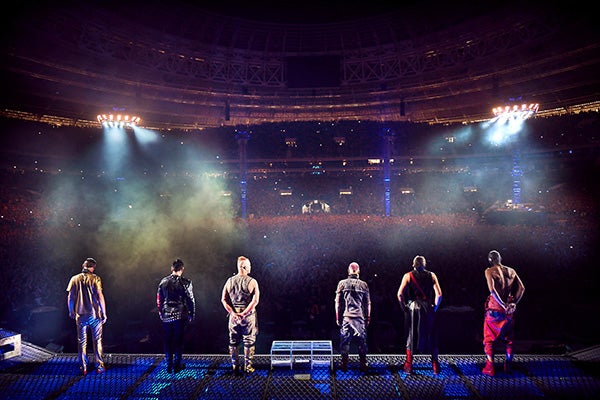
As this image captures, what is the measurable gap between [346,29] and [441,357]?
19778mm

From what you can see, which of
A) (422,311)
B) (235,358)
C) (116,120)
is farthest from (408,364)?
(116,120)

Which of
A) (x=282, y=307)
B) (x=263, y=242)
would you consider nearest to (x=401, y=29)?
(x=263, y=242)

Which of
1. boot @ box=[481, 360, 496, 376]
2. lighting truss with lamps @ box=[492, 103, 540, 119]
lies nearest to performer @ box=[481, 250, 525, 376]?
boot @ box=[481, 360, 496, 376]

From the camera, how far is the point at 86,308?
480 cm

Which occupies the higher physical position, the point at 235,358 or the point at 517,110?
the point at 517,110

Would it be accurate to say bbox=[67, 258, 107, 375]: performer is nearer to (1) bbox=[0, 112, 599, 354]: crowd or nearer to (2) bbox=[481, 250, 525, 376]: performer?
Answer: (1) bbox=[0, 112, 599, 354]: crowd

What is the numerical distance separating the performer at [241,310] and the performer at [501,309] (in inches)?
135

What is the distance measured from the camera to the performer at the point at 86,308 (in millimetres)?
4777

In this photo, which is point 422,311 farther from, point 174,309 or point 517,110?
point 517,110

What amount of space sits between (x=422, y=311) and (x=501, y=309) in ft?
3.68

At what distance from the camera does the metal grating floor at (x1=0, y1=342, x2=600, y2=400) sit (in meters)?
4.21

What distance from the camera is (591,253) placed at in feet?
32.7

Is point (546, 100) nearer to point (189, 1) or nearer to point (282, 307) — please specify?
point (282, 307)

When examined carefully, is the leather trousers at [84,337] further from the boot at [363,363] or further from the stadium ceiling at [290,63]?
the stadium ceiling at [290,63]
